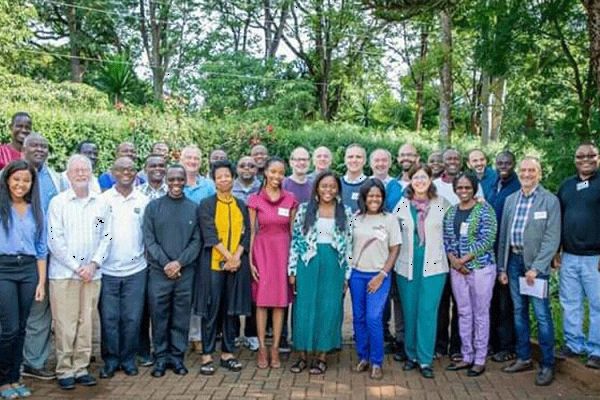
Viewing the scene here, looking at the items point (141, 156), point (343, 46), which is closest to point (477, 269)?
point (141, 156)

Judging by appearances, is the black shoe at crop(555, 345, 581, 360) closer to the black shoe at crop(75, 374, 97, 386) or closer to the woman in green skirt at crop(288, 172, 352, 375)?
the woman in green skirt at crop(288, 172, 352, 375)

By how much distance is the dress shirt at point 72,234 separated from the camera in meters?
4.61

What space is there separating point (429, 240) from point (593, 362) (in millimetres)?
1616

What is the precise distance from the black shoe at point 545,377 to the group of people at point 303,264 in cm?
1

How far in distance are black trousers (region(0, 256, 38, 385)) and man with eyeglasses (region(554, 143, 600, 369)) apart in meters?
4.13

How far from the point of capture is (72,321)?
4.70 m

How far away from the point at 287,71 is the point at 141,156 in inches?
568

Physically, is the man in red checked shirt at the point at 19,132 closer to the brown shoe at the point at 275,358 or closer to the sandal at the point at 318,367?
the brown shoe at the point at 275,358

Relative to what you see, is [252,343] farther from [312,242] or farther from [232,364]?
[312,242]

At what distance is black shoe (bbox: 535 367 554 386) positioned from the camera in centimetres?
494

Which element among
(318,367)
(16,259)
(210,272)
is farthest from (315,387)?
(16,259)

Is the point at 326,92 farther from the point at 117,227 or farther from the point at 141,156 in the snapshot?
the point at 117,227

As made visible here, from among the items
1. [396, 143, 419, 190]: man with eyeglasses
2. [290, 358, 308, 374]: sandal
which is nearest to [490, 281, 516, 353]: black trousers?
[396, 143, 419, 190]: man with eyeglasses

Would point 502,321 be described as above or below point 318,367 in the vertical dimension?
above
